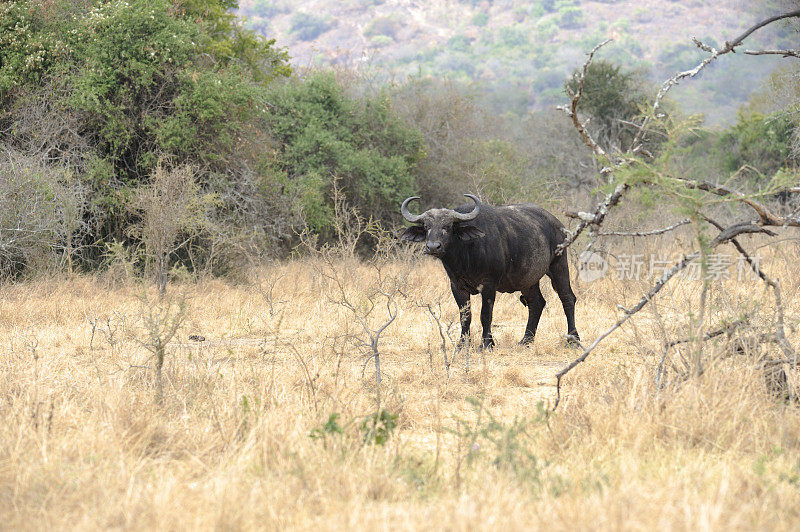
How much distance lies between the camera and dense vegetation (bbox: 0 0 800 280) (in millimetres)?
11727

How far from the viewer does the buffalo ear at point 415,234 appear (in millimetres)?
8281

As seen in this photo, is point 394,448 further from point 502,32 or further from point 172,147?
point 502,32

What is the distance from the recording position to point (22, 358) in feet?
21.2

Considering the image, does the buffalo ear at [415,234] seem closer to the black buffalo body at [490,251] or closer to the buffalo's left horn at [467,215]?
the black buffalo body at [490,251]

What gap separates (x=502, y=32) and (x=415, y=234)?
288 feet

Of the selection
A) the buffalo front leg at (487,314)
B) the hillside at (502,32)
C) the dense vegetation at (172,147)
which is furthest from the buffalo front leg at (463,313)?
the hillside at (502,32)

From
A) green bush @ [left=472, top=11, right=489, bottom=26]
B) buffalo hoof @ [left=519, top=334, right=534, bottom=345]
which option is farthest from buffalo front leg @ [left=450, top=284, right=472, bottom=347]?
green bush @ [left=472, top=11, right=489, bottom=26]

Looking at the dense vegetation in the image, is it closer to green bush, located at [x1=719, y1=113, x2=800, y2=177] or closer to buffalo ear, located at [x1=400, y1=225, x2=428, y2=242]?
buffalo ear, located at [x1=400, y1=225, x2=428, y2=242]

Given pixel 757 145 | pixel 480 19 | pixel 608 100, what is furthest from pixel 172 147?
pixel 480 19

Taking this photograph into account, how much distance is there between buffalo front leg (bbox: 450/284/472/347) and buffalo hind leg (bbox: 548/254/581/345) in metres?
1.13

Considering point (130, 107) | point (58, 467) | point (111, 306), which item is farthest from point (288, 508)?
point (130, 107)

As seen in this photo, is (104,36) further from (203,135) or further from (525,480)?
(525,480)

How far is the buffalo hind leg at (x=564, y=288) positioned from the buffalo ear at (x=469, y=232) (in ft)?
4.74

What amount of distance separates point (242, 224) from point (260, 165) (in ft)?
4.82
